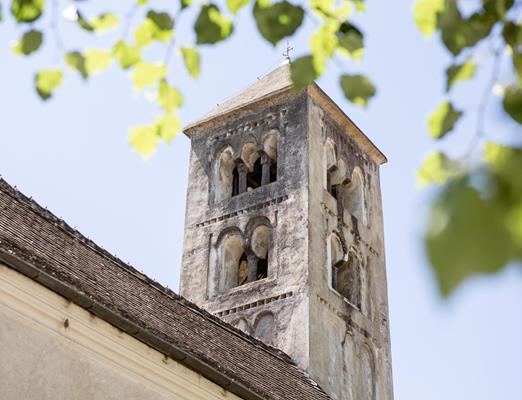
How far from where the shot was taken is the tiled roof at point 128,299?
8.41 meters

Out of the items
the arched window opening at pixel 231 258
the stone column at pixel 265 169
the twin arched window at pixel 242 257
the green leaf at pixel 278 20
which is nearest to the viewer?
the green leaf at pixel 278 20

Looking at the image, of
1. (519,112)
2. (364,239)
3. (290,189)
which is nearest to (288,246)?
(290,189)

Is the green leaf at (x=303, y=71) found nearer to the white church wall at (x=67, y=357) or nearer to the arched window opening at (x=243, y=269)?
the white church wall at (x=67, y=357)

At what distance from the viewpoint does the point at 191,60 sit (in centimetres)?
343

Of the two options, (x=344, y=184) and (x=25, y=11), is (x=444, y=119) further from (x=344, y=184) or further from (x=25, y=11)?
(x=344, y=184)

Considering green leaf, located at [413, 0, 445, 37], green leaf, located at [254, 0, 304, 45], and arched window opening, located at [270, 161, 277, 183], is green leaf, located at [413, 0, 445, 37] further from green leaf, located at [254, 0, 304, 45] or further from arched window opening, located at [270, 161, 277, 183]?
arched window opening, located at [270, 161, 277, 183]

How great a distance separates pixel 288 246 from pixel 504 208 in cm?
1527

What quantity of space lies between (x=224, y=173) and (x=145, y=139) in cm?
1522

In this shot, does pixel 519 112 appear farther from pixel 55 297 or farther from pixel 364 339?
pixel 364 339

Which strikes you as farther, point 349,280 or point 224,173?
point 224,173

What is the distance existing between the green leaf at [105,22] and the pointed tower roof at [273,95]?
14742mm

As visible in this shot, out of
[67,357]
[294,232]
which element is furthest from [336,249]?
[67,357]

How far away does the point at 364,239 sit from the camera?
60.8 feet

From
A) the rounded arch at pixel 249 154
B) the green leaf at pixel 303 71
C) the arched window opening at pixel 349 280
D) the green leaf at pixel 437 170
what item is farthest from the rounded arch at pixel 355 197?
the green leaf at pixel 437 170
